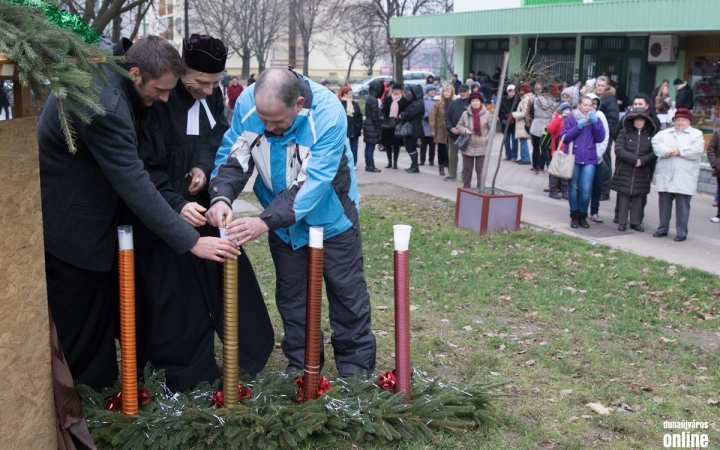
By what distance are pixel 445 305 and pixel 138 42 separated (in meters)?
3.68

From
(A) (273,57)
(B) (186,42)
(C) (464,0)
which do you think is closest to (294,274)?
(B) (186,42)

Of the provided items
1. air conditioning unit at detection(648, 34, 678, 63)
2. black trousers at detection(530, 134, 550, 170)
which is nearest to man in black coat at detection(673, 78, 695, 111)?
air conditioning unit at detection(648, 34, 678, 63)

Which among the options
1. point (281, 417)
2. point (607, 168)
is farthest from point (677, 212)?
point (281, 417)

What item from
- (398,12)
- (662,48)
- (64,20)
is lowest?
(64,20)

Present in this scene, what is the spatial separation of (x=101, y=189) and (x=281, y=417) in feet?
4.40

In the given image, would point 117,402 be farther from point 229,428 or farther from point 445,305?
point 445,305

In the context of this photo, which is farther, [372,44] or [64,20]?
[372,44]

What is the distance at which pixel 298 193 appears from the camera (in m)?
3.88

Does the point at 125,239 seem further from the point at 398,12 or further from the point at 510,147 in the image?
the point at 398,12

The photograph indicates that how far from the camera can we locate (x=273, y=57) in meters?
58.2

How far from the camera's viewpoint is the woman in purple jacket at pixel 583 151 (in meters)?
10.1

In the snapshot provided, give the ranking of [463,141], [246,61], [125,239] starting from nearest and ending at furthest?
[125,239] < [463,141] < [246,61]

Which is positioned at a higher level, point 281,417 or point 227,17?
point 227,17

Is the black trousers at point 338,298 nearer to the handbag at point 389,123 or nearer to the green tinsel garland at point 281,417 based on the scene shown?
the green tinsel garland at point 281,417
